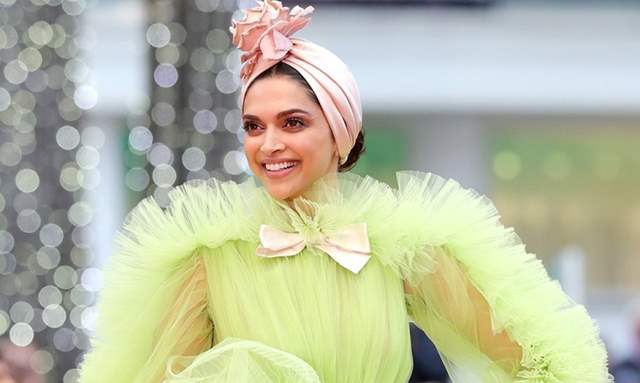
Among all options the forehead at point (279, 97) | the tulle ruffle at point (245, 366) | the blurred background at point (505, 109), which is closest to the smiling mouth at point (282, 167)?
the forehead at point (279, 97)

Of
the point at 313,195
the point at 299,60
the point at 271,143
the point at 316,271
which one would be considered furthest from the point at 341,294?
the point at 299,60

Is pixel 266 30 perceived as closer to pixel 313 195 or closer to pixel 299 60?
pixel 299 60

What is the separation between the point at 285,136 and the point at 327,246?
248mm

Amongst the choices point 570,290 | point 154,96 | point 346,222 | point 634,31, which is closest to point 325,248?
point 346,222

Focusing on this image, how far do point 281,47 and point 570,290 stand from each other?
6397 mm

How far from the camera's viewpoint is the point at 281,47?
3.05 meters

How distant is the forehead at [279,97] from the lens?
3.02m

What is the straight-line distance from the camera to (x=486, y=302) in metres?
3.09

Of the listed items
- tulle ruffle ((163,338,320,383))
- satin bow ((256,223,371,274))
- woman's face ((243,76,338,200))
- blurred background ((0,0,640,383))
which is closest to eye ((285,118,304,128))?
woman's face ((243,76,338,200))

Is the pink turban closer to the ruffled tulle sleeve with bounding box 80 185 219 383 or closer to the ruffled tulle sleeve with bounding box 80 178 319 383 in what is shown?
the ruffled tulle sleeve with bounding box 80 178 319 383

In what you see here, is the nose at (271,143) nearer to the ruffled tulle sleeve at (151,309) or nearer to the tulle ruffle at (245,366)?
the ruffled tulle sleeve at (151,309)

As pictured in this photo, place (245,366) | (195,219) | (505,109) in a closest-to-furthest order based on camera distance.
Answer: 1. (245,366)
2. (195,219)
3. (505,109)

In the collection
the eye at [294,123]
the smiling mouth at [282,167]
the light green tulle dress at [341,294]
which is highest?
the eye at [294,123]

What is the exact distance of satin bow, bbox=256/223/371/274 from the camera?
303 centimetres
